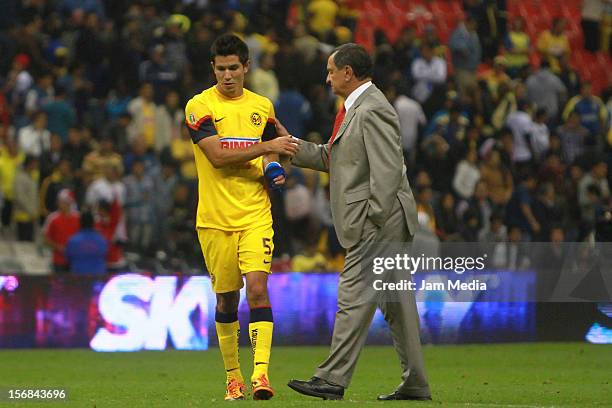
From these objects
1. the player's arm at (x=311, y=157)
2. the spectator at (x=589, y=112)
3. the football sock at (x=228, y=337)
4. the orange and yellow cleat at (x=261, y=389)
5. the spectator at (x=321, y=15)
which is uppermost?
the spectator at (x=321, y=15)

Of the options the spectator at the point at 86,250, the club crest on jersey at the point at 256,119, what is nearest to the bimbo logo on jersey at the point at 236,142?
the club crest on jersey at the point at 256,119

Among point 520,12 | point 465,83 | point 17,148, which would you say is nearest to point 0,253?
point 17,148

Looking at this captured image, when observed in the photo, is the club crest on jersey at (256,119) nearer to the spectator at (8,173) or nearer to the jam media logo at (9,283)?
the jam media logo at (9,283)

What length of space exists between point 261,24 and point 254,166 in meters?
Result: 14.9

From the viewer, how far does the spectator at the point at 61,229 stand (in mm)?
19734

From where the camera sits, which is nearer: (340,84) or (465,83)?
(340,84)

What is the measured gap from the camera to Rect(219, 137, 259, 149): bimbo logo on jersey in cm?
1065

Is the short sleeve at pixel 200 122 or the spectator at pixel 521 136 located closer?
the short sleeve at pixel 200 122

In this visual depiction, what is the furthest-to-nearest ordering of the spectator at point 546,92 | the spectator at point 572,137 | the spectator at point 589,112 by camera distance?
the spectator at point 546,92
the spectator at point 589,112
the spectator at point 572,137

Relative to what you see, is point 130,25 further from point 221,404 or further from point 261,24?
point 221,404

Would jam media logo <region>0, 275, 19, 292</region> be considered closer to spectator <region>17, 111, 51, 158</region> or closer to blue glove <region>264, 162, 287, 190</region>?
spectator <region>17, 111, 51, 158</region>

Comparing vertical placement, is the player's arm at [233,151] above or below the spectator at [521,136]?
above

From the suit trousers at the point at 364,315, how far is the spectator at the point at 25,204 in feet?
37.7

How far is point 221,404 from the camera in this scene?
10.2 m
